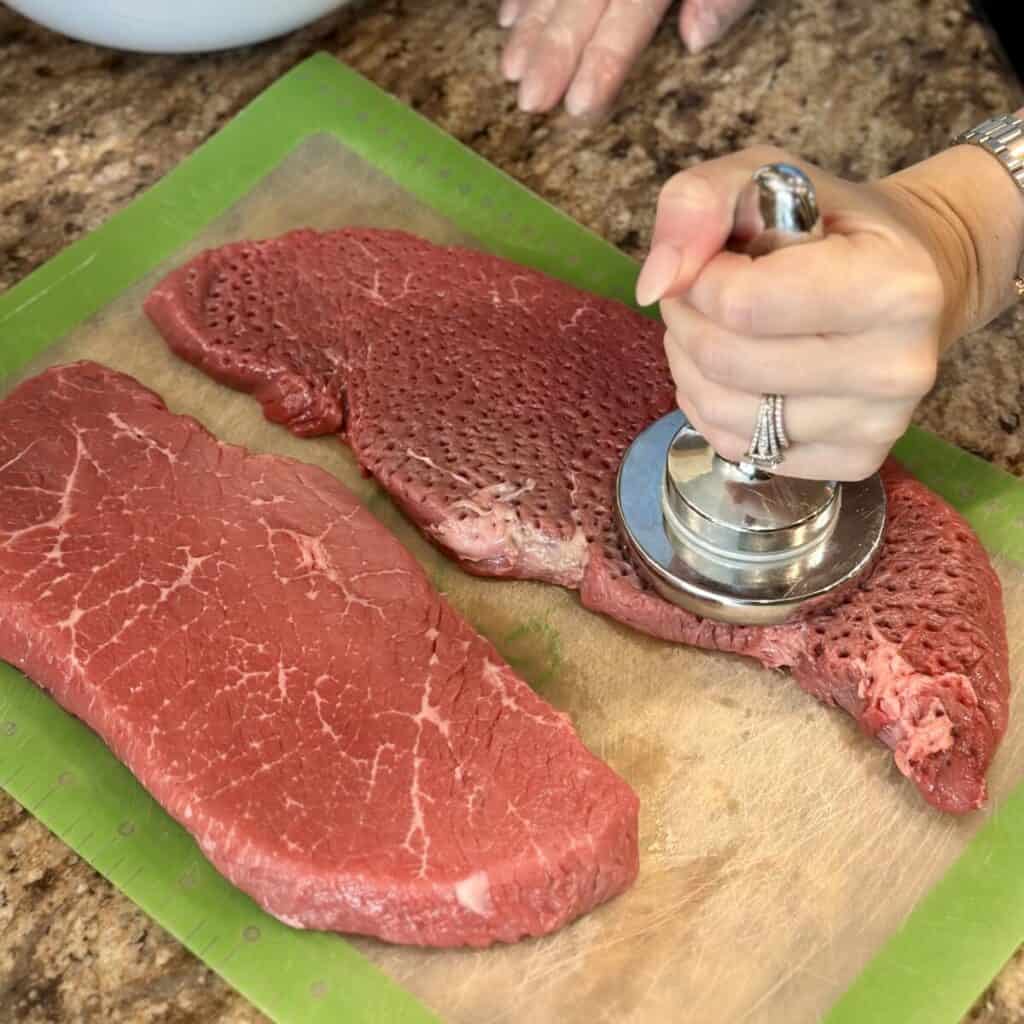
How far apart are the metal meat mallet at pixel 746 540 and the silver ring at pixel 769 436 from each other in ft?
0.35

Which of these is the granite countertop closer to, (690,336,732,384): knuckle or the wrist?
the wrist

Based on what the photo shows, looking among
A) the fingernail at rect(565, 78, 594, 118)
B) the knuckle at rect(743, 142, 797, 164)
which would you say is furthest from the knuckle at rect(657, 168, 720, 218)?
the fingernail at rect(565, 78, 594, 118)

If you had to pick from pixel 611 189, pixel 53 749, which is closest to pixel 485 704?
pixel 53 749

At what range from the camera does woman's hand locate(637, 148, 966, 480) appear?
145 centimetres

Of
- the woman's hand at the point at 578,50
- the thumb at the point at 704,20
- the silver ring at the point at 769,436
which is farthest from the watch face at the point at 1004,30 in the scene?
the silver ring at the point at 769,436

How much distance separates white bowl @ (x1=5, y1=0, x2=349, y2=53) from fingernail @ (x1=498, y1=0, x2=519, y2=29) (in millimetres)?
314

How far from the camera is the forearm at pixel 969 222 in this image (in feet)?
5.71

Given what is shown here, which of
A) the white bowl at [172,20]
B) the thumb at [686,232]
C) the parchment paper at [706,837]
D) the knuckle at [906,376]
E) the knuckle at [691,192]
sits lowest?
the parchment paper at [706,837]

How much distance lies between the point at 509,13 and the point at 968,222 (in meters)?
1.15

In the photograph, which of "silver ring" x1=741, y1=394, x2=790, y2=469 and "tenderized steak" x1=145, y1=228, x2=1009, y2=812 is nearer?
"silver ring" x1=741, y1=394, x2=790, y2=469

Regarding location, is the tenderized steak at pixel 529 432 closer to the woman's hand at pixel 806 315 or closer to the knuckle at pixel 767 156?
the woman's hand at pixel 806 315

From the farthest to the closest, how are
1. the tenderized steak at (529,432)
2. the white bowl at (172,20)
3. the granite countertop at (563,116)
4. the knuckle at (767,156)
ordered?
the granite countertop at (563,116)
the white bowl at (172,20)
the tenderized steak at (529,432)
the knuckle at (767,156)

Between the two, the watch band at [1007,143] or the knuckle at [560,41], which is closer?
the watch band at [1007,143]

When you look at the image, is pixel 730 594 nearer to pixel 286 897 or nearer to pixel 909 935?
pixel 909 935
